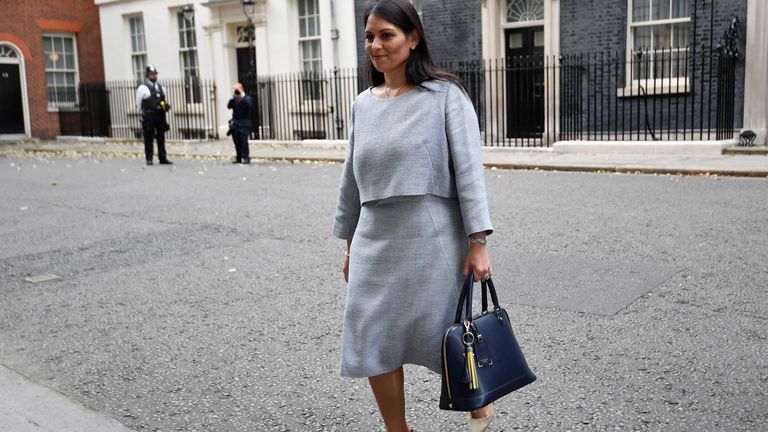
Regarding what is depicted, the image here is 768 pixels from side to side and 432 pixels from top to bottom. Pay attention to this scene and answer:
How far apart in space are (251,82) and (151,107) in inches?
269

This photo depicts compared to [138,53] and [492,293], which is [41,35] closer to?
[138,53]

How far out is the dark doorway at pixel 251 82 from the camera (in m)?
23.2

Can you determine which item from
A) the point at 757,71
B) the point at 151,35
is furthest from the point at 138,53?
the point at 757,71

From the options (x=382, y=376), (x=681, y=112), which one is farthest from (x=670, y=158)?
(x=382, y=376)

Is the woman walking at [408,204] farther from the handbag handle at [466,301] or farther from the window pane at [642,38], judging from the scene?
the window pane at [642,38]

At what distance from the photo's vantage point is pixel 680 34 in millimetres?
16375

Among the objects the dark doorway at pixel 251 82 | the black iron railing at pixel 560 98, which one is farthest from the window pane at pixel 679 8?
the dark doorway at pixel 251 82

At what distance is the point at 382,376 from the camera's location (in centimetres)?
282

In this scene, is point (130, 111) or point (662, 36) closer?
point (662, 36)

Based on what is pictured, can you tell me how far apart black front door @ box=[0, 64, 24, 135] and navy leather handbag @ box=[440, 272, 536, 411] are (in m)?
27.2

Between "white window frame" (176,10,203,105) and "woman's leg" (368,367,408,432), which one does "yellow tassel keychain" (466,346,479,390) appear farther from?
"white window frame" (176,10,203,105)

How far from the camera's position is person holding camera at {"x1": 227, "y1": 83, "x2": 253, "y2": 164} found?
16.7 m

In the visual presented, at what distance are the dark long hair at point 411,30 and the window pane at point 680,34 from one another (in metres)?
15.1

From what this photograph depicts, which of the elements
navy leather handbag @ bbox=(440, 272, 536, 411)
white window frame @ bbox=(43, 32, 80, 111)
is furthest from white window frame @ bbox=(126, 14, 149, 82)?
navy leather handbag @ bbox=(440, 272, 536, 411)
